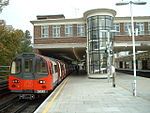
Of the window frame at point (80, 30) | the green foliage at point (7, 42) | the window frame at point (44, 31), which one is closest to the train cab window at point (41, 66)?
the green foliage at point (7, 42)

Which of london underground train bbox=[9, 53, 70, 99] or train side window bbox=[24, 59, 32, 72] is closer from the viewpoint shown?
london underground train bbox=[9, 53, 70, 99]

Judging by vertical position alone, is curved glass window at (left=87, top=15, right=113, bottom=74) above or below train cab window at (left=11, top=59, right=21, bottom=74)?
above

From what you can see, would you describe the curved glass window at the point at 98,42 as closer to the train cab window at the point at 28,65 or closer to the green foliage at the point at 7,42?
the green foliage at the point at 7,42

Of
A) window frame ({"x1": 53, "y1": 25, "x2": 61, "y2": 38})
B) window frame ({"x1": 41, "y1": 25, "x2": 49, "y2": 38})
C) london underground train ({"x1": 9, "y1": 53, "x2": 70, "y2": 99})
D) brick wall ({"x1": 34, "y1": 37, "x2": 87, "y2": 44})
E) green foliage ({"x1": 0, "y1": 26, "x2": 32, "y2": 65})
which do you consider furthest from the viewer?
window frame ({"x1": 41, "y1": 25, "x2": 49, "y2": 38})

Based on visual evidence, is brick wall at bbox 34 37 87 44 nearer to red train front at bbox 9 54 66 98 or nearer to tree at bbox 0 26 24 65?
tree at bbox 0 26 24 65

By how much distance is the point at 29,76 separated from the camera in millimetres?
9406

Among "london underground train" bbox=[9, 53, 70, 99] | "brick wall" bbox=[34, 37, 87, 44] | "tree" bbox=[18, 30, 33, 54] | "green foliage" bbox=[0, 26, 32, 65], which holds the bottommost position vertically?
"london underground train" bbox=[9, 53, 70, 99]

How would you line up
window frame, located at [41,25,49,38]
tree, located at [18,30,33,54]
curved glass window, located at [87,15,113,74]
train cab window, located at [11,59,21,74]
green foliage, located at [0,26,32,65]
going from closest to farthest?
train cab window, located at [11,59,21,74]
green foliage, located at [0,26,32,65]
curved glass window, located at [87,15,113,74]
window frame, located at [41,25,49,38]
tree, located at [18,30,33,54]

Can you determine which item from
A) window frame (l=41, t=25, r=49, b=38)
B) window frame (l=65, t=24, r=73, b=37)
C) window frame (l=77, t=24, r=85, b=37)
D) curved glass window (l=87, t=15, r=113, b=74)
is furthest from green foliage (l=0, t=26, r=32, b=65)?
window frame (l=77, t=24, r=85, b=37)

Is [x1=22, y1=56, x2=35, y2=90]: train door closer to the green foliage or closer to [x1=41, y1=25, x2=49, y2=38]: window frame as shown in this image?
the green foliage

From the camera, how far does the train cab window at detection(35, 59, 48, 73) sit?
9601 millimetres

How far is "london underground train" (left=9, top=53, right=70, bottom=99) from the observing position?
9.27 m

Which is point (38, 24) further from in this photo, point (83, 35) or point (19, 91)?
A: point (19, 91)

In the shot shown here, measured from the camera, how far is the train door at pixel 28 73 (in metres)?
9.27
